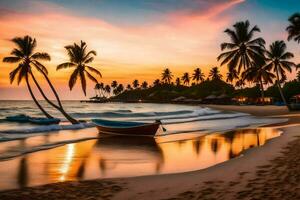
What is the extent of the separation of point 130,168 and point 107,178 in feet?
5.74

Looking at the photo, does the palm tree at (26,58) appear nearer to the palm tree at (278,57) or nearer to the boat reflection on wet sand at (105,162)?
the boat reflection on wet sand at (105,162)

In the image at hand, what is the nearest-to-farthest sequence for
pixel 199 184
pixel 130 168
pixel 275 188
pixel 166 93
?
1. pixel 275 188
2. pixel 199 184
3. pixel 130 168
4. pixel 166 93

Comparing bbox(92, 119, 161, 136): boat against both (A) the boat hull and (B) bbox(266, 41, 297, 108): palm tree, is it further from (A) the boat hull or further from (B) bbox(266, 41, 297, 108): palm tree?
(B) bbox(266, 41, 297, 108): palm tree

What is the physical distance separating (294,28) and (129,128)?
33336 mm

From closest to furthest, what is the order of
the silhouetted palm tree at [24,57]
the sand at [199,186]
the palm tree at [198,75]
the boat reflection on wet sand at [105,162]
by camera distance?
the sand at [199,186], the boat reflection on wet sand at [105,162], the silhouetted palm tree at [24,57], the palm tree at [198,75]

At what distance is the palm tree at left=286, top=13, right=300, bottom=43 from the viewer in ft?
144

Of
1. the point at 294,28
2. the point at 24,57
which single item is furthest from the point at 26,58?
the point at 294,28

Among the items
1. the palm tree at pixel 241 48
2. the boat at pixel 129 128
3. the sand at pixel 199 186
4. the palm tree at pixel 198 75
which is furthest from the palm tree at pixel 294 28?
the palm tree at pixel 198 75

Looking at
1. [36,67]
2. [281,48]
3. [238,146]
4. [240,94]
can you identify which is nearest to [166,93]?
[240,94]

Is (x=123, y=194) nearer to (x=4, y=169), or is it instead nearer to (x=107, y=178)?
(x=107, y=178)

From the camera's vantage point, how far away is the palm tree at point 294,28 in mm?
43938

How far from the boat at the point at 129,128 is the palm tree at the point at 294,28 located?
104 ft

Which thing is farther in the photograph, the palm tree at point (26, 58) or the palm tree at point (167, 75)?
the palm tree at point (167, 75)

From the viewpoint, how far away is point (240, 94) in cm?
9194
